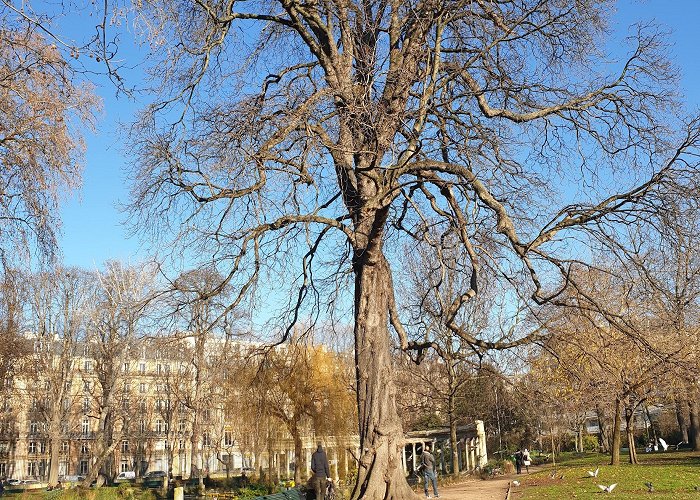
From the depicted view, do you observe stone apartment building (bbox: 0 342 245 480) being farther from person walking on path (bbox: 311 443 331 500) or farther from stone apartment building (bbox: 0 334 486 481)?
person walking on path (bbox: 311 443 331 500)

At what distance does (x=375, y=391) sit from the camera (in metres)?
9.68

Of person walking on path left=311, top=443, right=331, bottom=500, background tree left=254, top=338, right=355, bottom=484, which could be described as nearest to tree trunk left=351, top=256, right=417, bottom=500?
person walking on path left=311, top=443, right=331, bottom=500

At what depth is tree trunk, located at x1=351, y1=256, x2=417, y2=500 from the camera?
363 inches

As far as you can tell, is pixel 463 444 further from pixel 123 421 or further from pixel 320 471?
pixel 320 471

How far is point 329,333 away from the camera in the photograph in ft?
40.5

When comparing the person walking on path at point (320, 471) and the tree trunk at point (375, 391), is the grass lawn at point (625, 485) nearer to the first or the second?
the person walking on path at point (320, 471)

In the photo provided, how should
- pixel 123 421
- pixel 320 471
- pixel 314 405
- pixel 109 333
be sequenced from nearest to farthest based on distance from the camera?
pixel 320 471, pixel 314 405, pixel 109 333, pixel 123 421

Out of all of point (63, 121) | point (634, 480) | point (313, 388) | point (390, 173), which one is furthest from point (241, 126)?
point (313, 388)

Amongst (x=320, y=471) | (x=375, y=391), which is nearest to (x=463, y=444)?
(x=320, y=471)

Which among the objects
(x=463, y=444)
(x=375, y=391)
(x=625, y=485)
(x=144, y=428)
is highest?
(x=375, y=391)

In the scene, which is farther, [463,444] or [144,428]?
[144,428]

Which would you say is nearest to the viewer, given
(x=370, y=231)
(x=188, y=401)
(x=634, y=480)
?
(x=370, y=231)

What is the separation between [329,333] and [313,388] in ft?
56.6

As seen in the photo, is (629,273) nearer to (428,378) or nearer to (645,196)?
(645,196)
